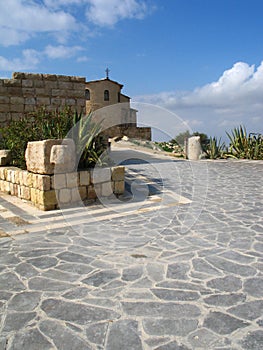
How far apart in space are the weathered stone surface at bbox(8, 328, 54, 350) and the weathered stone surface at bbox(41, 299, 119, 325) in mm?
230

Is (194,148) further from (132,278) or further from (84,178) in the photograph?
(132,278)

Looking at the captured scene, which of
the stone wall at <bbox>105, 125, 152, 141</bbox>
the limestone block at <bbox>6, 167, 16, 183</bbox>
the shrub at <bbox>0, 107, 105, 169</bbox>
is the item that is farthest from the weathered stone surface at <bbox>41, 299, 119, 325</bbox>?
the stone wall at <bbox>105, 125, 152, 141</bbox>

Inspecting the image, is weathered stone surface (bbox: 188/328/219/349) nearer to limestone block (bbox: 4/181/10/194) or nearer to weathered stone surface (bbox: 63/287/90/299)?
weathered stone surface (bbox: 63/287/90/299)

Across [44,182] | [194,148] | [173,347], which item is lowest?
[173,347]

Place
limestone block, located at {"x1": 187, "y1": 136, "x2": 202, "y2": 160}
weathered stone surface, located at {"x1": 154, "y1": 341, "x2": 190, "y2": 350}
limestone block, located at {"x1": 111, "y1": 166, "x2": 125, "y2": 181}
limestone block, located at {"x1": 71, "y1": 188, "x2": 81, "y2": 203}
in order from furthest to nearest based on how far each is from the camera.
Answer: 1. limestone block, located at {"x1": 187, "y1": 136, "x2": 202, "y2": 160}
2. limestone block, located at {"x1": 111, "y1": 166, "x2": 125, "y2": 181}
3. limestone block, located at {"x1": 71, "y1": 188, "x2": 81, "y2": 203}
4. weathered stone surface, located at {"x1": 154, "y1": 341, "x2": 190, "y2": 350}

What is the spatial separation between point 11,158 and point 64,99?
3772mm

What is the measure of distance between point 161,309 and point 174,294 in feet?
0.89

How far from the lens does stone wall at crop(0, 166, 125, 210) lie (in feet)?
18.5

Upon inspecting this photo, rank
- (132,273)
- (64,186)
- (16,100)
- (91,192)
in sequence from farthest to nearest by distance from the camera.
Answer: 1. (16,100)
2. (91,192)
3. (64,186)
4. (132,273)

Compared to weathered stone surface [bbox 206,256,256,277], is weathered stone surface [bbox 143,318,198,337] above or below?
below

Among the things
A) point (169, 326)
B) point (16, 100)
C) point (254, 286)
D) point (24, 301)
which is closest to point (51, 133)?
point (16, 100)

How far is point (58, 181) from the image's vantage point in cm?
570

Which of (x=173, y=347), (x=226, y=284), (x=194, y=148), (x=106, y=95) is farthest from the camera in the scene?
(x=106, y=95)

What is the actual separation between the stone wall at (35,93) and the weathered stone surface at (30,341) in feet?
29.4
